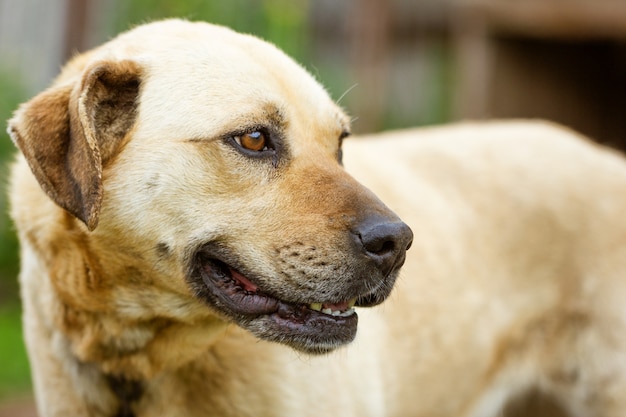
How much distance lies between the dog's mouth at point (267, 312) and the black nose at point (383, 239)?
14 cm

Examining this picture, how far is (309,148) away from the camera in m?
2.90

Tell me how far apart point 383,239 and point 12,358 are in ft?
13.1

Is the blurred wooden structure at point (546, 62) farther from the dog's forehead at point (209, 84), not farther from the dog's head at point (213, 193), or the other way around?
the dog's head at point (213, 193)

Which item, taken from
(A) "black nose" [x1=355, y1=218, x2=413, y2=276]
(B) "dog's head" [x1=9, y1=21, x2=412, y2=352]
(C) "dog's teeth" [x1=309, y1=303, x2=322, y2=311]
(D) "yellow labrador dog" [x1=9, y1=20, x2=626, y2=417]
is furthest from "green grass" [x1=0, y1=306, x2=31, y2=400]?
(A) "black nose" [x1=355, y1=218, x2=413, y2=276]

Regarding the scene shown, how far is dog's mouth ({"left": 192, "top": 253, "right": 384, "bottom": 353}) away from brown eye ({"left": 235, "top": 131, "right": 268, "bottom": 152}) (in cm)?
38

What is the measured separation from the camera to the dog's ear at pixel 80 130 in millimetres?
2625

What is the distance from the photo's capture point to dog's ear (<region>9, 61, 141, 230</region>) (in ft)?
8.61

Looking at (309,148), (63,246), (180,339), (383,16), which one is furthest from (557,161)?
(383,16)

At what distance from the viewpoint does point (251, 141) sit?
279 cm

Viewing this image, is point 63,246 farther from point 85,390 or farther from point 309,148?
point 309,148

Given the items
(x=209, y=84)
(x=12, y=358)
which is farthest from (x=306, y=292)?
(x=12, y=358)

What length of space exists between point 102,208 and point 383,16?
629cm

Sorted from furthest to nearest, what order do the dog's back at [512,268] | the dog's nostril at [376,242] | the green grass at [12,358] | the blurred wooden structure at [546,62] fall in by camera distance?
the blurred wooden structure at [546,62], the green grass at [12,358], the dog's back at [512,268], the dog's nostril at [376,242]

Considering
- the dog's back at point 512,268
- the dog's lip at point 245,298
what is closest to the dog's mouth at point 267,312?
the dog's lip at point 245,298
